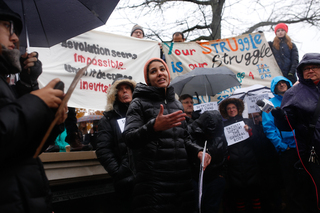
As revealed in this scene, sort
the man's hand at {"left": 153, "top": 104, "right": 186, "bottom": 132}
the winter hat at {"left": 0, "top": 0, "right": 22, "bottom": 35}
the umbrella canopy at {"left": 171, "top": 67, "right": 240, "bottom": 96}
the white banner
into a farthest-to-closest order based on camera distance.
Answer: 1. the umbrella canopy at {"left": 171, "top": 67, "right": 240, "bottom": 96}
2. the white banner
3. the man's hand at {"left": 153, "top": 104, "right": 186, "bottom": 132}
4. the winter hat at {"left": 0, "top": 0, "right": 22, "bottom": 35}

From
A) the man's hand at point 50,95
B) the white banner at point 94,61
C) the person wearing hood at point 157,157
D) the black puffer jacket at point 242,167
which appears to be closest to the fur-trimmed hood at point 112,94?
the person wearing hood at point 157,157

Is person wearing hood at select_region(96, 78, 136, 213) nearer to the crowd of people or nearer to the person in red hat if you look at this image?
the crowd of people

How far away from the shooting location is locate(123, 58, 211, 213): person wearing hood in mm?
1858

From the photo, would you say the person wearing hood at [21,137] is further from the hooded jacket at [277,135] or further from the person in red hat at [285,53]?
the person in red hat at [285,53]

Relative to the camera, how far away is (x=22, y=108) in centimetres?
96

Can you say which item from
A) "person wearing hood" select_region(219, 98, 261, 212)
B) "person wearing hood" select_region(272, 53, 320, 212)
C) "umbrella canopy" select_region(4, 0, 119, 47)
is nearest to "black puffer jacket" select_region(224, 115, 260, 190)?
"person wearing hood" select_region(219, 98, 261, 212)

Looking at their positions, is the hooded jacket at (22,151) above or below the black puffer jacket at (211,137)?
above

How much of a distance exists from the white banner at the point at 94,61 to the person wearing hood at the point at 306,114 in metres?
2.80

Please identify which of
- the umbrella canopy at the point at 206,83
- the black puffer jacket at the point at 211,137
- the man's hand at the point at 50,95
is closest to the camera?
the man's hand at the point at 50,95

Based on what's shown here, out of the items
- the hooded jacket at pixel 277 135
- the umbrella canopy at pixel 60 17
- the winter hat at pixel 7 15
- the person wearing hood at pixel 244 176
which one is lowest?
the person wearing hood at pixel 244 176

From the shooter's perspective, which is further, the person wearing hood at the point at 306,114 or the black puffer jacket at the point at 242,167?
the black puffer jacket at the point at 242,167

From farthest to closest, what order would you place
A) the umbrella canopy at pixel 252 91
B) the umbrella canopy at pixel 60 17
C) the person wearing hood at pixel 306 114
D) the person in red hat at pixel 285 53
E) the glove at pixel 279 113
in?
the person in red hat at pixel 285 53 < the umbrella canopy at pixel 252 91 < the glove at pixel 279 113 < the person wearing hood at pixel 306 114 < the umbrella canopy at pixel 60 17

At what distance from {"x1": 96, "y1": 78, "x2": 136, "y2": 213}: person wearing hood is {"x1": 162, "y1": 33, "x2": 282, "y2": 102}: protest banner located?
8.99 ft

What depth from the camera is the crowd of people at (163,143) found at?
1.03 m
